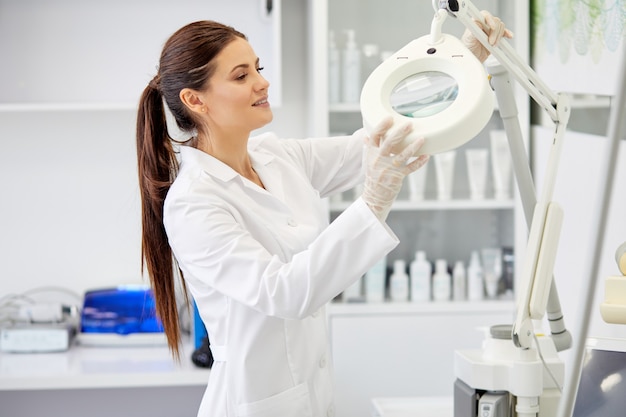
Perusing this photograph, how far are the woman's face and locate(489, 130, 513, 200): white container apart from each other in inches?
50.3

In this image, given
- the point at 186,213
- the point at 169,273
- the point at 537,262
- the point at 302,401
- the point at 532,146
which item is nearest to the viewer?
the point at 537,262

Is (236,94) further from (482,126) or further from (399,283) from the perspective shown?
(399,283)

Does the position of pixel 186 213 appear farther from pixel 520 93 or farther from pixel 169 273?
pixel 520 93

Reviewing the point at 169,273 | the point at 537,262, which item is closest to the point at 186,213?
the point at 169,273

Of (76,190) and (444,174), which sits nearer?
(444,174)

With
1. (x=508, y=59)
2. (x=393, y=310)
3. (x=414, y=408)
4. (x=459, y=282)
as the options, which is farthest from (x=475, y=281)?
(x=508, y=59)

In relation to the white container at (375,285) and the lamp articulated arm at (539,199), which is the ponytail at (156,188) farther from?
the white container at (375,285)

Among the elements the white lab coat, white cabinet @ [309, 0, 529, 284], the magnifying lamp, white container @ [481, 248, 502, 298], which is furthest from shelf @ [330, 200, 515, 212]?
the magnifying lamp

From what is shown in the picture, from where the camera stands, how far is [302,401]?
1.63 meters

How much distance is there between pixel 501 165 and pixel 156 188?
1.40 m

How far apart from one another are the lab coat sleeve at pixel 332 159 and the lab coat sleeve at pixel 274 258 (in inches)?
17.6

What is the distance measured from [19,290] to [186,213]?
5.59 feet

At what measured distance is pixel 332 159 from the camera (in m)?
1.95

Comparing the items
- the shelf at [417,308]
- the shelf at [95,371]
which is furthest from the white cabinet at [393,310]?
the shelf at [95,371]
